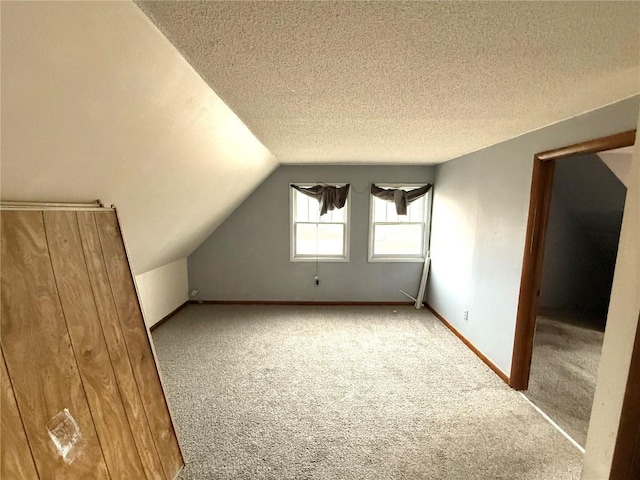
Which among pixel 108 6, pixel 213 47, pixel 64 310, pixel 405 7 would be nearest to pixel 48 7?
pixel 108 6

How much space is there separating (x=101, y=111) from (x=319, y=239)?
327 centimetres

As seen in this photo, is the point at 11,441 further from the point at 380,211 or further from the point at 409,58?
the point at 380,211

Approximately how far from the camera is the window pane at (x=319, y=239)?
4.16 metres

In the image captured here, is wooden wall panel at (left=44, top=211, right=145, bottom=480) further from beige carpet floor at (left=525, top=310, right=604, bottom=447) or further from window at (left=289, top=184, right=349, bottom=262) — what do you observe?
window at (left=289, top=184, right=349, bottom=262)

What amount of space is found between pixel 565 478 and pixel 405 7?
2.36 m

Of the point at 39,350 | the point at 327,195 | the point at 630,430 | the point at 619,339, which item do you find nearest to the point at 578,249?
the point at 327,195

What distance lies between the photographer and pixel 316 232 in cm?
418

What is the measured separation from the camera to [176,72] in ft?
3.92

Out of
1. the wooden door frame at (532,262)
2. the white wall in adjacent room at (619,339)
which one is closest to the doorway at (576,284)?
the wooden door frame at (532,262)

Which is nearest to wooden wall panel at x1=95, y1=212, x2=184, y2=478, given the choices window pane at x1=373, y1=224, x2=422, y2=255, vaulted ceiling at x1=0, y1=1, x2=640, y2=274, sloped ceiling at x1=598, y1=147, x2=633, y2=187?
vaulted ceiling at x1=0, y1=1, x2=640, y2=274

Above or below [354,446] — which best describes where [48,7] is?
above

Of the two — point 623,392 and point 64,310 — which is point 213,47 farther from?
point 623,392

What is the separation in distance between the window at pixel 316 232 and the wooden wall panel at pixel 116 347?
277 cm

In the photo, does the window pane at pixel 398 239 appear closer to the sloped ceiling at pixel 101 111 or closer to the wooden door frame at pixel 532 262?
the wooden door frame at pixel 532 262
